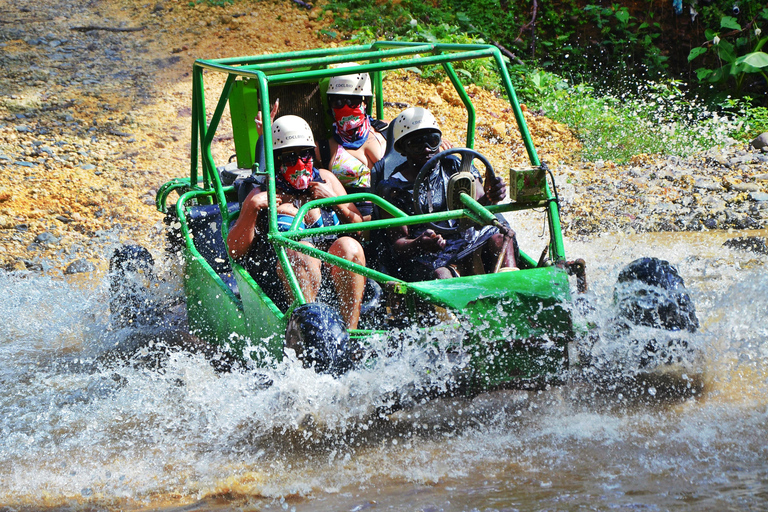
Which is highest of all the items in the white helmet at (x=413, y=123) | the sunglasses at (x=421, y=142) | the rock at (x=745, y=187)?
the white helmet at (x=413, y=123)

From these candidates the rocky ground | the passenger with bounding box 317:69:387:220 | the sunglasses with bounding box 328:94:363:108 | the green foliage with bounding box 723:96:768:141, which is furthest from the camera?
the green foliage with bounding box 723:96:768:141

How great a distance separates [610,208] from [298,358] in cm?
471

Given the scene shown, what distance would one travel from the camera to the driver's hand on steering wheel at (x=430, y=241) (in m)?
4.25

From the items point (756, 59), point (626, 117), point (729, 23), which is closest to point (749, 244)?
point (626, 117)

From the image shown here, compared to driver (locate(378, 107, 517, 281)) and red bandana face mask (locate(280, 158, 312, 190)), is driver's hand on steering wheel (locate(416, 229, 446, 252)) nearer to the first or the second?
driver (locate(378, 107, 517, 281))

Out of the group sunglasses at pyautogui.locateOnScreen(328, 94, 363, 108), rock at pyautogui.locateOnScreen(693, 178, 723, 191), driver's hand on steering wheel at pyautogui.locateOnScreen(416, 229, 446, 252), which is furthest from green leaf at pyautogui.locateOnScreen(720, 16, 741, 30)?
driver's hand on steering wheel at pyautogui.locateOnScreen(416, 229, 446, 252)

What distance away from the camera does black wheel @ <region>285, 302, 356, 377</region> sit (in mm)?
3519

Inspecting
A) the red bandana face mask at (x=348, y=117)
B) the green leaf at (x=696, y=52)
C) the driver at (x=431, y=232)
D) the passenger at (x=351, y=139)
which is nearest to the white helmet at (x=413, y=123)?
the driver at (x=431, y=232)

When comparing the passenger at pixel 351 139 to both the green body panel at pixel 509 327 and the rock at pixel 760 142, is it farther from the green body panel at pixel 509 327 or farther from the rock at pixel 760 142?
the rock at pixel 760 142

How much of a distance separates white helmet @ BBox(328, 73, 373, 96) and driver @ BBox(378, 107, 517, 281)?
2.51 ft

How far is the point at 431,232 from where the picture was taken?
14.0 feet

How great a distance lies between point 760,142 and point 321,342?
6.80m

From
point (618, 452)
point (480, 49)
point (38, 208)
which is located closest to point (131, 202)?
point (38, 208)

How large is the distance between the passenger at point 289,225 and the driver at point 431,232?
12.0 inches
